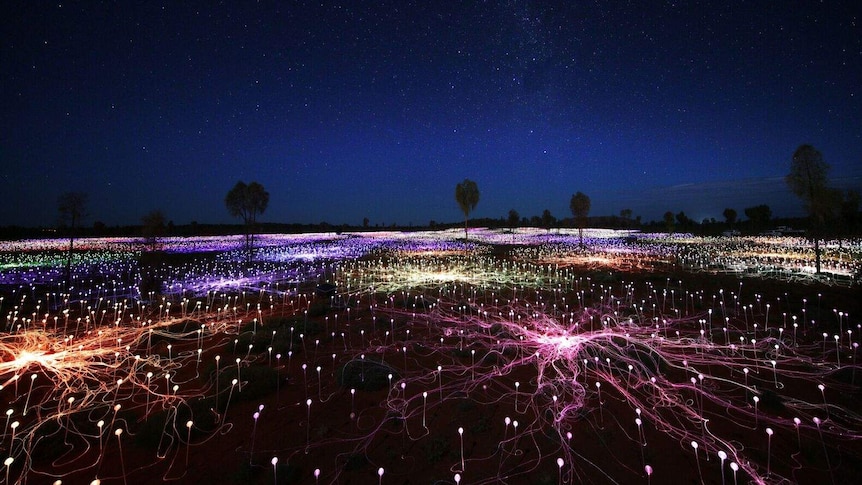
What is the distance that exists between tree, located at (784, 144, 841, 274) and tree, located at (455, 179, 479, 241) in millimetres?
34450

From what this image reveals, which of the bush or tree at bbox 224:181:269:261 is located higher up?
tree at bbox 224:181:269:261

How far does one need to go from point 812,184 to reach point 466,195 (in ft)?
117

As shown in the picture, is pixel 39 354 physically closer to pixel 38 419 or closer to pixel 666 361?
pixel 38 419

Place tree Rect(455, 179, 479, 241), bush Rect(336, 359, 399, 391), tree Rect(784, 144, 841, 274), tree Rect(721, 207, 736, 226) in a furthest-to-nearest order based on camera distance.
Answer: tree Rect(721, 207, 736, 226), tree Rect(455, 179, 479, 241), tree Rect(784, 144, 841, 274), bush Rect(336, 359, 399, 391)

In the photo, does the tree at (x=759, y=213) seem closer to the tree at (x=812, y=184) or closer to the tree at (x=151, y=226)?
the tree at (x=812, y=184)

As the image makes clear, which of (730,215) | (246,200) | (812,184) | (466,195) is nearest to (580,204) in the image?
(466,195)

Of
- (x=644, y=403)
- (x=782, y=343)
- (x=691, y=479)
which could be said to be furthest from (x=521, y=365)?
(x=782, y=343)

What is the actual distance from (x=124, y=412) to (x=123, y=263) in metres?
26.7

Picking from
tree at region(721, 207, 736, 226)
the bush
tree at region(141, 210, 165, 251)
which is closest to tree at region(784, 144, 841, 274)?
the bush

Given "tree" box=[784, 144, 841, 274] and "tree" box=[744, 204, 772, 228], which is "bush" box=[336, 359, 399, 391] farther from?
"tree" box=[744, 204, 772, 228]

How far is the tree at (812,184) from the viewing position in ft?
54.3

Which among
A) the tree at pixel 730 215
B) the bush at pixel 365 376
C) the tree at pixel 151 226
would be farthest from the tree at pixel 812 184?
the tree at pixel 730 215

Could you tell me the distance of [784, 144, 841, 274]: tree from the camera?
651 inches

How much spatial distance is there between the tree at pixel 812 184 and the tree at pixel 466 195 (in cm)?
3445
